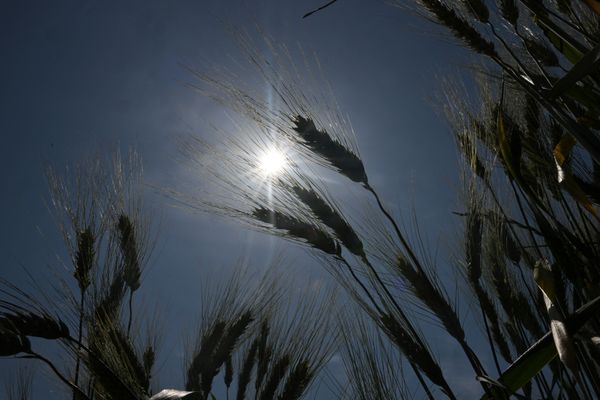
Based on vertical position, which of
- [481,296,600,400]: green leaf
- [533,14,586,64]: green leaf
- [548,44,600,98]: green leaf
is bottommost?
[481,296,600,400]: green leaf

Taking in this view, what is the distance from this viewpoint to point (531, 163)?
1.25m

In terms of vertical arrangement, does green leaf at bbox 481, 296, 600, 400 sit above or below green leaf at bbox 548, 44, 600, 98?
below

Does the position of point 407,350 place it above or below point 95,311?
above

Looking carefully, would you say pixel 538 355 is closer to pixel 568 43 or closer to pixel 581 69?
pixel 581 69

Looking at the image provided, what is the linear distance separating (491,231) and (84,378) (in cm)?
151

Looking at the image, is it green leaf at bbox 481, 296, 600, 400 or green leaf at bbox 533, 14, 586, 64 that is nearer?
green leaf at bbox 481, 296, 600, 400

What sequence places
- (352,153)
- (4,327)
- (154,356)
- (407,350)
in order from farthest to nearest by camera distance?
(154,356) → (352,153) → (407,350) → (4,327)

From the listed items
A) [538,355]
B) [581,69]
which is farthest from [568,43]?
[538,355]

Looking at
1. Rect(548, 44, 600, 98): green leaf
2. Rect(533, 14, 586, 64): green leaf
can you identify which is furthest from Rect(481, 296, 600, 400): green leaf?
Rect(533, 14, 586, 64): green leaf

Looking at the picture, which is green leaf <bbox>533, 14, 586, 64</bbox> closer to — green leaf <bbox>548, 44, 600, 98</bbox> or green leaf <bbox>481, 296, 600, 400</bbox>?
green leaf <bbox>548, 44, 600, 98</bbox>

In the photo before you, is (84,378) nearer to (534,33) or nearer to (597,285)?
(597,285)

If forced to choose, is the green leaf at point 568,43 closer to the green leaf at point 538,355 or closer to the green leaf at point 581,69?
the green leaf at point 581,69

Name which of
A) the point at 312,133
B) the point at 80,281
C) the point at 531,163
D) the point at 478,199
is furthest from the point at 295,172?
the point at 80,281

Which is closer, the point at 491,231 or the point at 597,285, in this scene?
the point at 597,285
